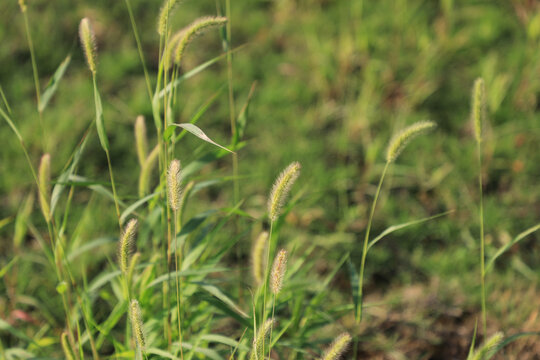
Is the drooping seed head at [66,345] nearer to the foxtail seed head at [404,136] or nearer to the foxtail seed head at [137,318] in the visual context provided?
the foxtail seed head at [137,318]

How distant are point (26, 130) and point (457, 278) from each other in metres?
2.32

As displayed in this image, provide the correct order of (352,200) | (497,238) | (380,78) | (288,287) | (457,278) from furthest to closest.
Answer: (380,78)
(352,200)
(497,238)
(457,278)
(288,287)

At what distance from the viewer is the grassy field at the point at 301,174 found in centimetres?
179

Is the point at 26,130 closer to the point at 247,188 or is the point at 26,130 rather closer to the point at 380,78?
the point at 247,188

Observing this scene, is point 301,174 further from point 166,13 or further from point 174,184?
point 174,184

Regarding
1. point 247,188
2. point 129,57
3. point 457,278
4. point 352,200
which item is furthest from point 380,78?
point 129,57

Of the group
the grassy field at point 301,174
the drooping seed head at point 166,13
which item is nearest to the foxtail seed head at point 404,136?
the grassy field at point 301,174

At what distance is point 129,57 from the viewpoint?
132 inches

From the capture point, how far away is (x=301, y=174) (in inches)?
110

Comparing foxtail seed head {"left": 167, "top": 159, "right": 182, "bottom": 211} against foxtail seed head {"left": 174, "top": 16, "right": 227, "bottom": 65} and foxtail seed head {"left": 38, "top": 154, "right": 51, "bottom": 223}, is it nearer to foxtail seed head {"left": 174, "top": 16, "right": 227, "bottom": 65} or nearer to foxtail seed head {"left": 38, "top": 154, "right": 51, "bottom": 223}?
foxtail seed head {"left": 174, "top": 16, "right": 227, "bottom": 65}

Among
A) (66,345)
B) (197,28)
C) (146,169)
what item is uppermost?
(197,28)

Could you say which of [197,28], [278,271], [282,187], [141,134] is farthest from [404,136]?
[141,134]

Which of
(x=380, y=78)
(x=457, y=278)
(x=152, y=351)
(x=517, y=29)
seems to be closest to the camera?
(x=152, y=351)

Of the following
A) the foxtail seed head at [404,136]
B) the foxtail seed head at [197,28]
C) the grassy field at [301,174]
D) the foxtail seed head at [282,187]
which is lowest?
the grassy field at [301,174]
